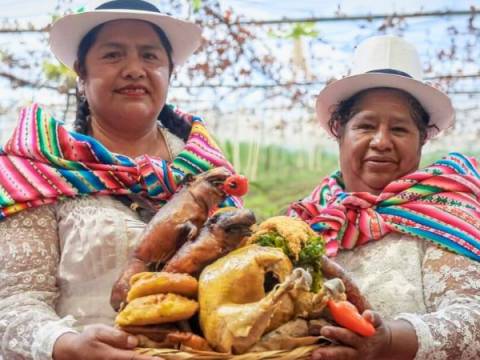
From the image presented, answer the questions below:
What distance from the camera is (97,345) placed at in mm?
1672

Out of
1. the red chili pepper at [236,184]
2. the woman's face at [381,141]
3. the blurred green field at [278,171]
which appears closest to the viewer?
the red chili pepper at [236,184]

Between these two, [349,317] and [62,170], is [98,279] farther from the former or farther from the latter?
[349,317]

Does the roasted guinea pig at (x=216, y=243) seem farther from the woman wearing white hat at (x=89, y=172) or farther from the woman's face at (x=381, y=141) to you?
the woman's face at (x=381, y=141)

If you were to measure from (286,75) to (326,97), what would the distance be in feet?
9.05

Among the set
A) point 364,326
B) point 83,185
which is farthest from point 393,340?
point 83,185

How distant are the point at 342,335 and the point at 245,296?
0.25 metres

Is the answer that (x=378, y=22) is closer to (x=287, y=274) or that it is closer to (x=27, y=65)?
(x=27, y=65)

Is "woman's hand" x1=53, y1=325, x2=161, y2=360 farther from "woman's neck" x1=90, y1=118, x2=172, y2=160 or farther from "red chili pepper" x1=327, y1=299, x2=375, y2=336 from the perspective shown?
"woman's neck" x1=90, y1=118, x2=172, y2=160

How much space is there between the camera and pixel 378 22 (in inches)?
201

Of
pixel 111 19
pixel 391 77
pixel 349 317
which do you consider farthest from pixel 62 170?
pixel 391 77

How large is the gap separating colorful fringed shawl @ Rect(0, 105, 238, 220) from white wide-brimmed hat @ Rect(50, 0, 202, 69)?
0.30 meters

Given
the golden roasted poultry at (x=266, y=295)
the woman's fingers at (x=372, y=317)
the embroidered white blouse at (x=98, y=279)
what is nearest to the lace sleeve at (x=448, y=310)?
the embroidered white blouse at (x=98, y=279)

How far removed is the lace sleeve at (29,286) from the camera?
1.90 m

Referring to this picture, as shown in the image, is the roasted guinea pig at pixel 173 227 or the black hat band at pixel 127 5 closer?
the roasted guinea pig at pixel 173 227
